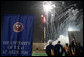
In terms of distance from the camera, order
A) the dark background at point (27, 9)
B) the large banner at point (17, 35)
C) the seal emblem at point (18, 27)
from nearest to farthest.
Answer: the large banner at point (17, 35) → the seal emblem at point (18, 27) → the dark background at point (27, 9)

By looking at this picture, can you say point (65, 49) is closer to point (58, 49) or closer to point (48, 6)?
point (58, 49)

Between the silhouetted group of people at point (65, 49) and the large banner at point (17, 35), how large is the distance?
0.75 meters

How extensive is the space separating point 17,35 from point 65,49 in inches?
73.6

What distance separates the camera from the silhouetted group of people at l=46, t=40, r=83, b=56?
13.4 ft

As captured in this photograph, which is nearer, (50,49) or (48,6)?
(50,49)

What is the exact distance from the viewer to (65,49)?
4.19m

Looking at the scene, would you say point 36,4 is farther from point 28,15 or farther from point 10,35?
point 10,35

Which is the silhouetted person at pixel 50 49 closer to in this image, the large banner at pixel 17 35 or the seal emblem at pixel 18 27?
the large banner at pixel 17 35

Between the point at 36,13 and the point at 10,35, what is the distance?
51.8 inches

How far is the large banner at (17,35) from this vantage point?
404 centimetres

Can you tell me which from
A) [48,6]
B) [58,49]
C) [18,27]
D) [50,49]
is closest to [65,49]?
[58,49]

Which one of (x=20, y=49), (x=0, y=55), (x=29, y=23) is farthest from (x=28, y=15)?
(x=0, y=55)

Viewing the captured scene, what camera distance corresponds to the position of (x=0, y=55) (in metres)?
4.05

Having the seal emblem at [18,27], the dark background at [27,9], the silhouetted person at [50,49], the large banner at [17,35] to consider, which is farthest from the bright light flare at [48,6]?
the silhouetted person at [50,49]
